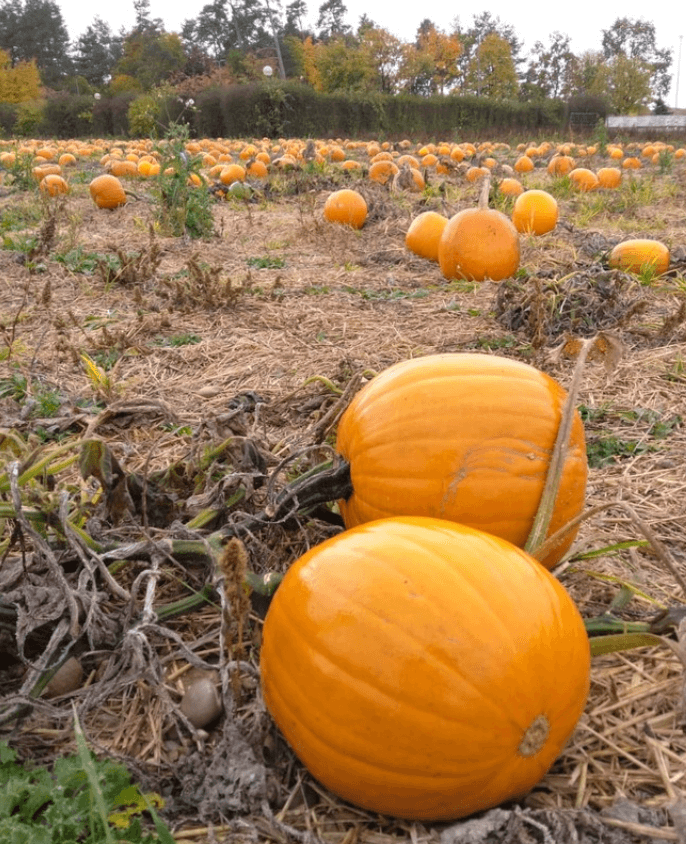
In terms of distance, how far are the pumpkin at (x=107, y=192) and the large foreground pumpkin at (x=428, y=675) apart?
29.4 feet

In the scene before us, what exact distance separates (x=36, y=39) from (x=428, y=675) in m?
79.5

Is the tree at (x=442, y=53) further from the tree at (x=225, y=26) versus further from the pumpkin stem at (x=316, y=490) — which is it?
the pumpkin stem at (x=316, y=490)

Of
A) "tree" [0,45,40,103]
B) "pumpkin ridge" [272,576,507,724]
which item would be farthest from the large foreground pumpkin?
"tree" [0,45,40,103]

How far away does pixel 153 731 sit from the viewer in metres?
1.50

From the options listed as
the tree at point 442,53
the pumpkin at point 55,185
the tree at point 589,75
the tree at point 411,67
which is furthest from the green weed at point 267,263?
the tree at point 442,53

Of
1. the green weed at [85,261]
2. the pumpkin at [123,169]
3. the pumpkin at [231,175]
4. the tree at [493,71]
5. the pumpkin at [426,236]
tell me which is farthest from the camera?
the tree at [493,71]

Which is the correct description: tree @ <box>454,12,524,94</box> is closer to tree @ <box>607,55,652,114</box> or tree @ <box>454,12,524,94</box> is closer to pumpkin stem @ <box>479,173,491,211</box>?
tree @ <box>607,55,652,114</box>

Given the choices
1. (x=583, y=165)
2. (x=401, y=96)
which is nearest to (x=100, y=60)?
(x=401, y=96)

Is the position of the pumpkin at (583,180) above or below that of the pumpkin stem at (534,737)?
above

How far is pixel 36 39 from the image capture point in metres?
65.4

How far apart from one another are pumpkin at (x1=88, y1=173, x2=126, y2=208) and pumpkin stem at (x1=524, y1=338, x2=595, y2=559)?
879cm

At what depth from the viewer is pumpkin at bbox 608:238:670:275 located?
5.04 m

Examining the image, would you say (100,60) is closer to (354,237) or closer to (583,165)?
(583,165)

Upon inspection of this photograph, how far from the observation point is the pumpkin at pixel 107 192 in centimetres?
905
